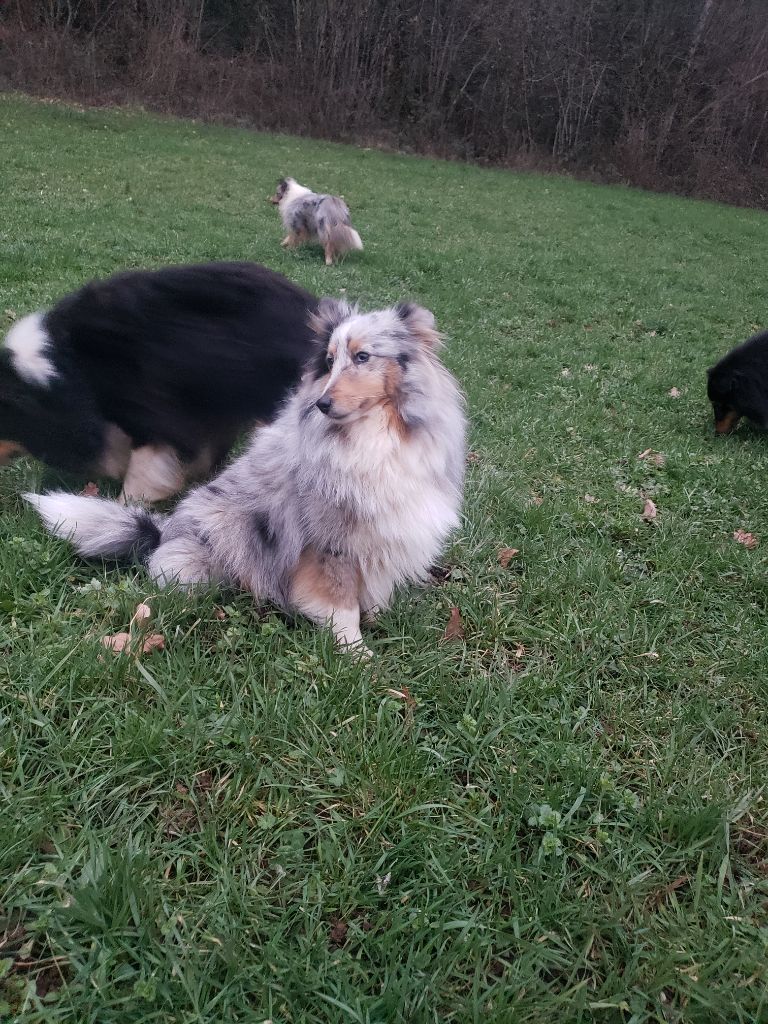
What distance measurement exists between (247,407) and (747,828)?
2976 mm

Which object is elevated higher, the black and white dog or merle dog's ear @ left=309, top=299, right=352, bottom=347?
merle dog's ear @ left=309, top=299, right=352, bottom=347

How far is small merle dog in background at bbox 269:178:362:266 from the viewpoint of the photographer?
10.2 metres

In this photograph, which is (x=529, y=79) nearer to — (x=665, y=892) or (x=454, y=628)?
(x=454, y=628)

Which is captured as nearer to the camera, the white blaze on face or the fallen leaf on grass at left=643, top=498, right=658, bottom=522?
the white blaze on face

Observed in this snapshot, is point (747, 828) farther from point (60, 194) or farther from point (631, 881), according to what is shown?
point (60, 194)

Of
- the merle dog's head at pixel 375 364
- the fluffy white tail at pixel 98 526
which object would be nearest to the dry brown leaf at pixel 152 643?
the fluffy white tail at pixel 98 526

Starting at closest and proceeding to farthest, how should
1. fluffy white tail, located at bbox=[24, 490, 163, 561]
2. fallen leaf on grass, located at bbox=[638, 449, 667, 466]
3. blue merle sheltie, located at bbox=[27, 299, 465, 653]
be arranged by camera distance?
blue merle sheltie, located at bbox=[27, 299, 465, 653], fluffy white tail, located at bbox=[24, 490, 163, 561], fallen leaf on grass, located at bbox=[638, 449, 667, 466]

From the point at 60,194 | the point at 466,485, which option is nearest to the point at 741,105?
the point at 60,194

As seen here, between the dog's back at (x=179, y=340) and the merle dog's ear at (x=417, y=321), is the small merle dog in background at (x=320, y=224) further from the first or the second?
the merle dog's ear at (x=417, y=321)

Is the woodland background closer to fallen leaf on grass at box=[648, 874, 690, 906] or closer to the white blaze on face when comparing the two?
the white blaze on face

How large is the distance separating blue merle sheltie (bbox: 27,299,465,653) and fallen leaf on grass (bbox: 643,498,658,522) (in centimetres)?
173

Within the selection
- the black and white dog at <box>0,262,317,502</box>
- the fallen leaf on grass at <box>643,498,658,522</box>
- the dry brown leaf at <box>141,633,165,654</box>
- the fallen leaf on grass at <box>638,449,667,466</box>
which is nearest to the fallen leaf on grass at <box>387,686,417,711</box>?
the dry brown leaf at <box>141,633,165,654</box>

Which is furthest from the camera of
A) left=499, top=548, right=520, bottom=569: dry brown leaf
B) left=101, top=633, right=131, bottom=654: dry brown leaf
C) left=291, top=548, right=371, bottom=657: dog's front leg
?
left=499, top=548, right=520, bottom=569: dry brown leaf

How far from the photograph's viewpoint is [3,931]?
66.3 inches
